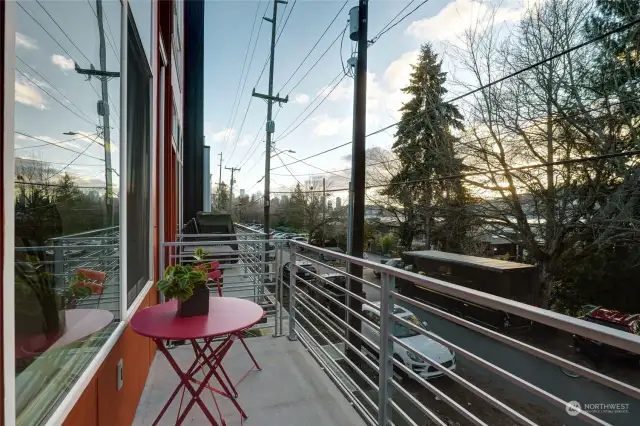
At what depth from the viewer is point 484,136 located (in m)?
10.8

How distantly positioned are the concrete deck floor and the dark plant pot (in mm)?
662

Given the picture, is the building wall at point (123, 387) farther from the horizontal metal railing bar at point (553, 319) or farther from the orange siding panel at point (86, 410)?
the horizontal metal railing bar at point (553, 319)

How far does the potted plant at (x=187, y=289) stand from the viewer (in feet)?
5.49

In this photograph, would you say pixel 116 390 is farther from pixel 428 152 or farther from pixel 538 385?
pixel 428 152

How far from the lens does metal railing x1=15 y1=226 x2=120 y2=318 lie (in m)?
0.90

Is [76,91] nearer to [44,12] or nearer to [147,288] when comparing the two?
[44,12]

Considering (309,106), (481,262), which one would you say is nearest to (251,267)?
(309,106)

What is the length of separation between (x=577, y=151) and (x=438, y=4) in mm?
6018

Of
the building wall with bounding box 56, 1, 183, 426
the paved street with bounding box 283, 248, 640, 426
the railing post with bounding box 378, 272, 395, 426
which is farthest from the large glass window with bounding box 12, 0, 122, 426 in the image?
the paved street with bounding box 283, 248, 640, 426

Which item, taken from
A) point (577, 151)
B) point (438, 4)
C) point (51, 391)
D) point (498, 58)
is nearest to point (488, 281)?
point (577, 151)

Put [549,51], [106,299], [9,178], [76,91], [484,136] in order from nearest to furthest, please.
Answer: [9,178] < [76,91] < [106,299] < [549,51] < [484,136]

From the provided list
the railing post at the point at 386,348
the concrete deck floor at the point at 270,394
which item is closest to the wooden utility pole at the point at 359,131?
the concrete deck floor at the point at 270,394

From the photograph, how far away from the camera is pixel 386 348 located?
5.20 ft

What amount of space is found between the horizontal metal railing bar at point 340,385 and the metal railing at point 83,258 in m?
1.40
